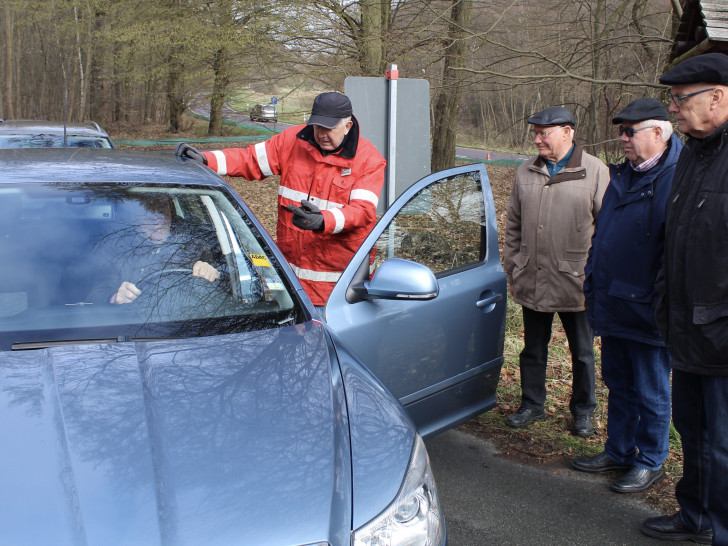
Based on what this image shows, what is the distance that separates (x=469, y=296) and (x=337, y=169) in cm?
104

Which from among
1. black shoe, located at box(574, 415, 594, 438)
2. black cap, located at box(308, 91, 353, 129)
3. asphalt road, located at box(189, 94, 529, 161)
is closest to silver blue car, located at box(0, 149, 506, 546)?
black cap, located at box(308, 91, 353, 129)

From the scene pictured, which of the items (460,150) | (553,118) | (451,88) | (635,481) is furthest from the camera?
(460,150)

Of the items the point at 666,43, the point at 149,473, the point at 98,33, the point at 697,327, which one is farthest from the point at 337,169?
the point at 98,33

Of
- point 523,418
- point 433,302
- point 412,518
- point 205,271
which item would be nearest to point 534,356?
point 523,418

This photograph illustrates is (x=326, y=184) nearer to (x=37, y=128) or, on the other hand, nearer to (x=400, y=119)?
(x=400, y=119)

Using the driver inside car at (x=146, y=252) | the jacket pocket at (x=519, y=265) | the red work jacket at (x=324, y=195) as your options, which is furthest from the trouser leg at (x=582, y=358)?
the driver inside car at (x=146, y=252)

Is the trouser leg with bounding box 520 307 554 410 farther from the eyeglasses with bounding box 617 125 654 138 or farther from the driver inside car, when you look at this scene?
the driver inside car

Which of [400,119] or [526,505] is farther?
[400,119]

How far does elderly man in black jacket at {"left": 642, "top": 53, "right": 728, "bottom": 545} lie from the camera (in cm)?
271

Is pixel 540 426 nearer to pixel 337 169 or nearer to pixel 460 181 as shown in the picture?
pixel 460 181

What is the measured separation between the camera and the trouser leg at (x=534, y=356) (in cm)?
442

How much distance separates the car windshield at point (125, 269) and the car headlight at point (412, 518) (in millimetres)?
853

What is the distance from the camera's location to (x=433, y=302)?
11.3ft

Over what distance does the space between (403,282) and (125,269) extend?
3.57 feet
